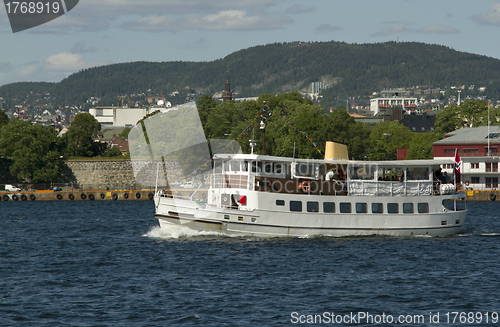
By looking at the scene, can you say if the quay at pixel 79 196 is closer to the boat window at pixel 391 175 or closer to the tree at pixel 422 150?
the tree at pixel 422 150

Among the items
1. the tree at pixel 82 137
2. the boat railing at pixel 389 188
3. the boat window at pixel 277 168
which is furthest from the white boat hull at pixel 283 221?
the tree at pixel 82 137

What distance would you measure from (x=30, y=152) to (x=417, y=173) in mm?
65799

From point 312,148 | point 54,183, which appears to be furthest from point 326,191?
point 54,183

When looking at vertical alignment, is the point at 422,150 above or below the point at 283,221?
above

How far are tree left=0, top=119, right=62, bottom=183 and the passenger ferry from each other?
188 feet

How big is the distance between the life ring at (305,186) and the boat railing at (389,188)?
2.59 m

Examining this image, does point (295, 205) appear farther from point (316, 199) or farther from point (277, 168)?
point (277, 168)

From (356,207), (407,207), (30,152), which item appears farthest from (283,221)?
(30,152)

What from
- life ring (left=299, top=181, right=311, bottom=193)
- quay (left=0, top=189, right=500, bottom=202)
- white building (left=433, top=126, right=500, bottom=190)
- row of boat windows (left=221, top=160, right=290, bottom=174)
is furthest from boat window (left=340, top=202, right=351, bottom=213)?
quay (left=0, top=189, right=500, bottom=202)

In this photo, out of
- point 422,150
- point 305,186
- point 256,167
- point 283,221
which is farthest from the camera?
point 422,150

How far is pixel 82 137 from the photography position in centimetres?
10606

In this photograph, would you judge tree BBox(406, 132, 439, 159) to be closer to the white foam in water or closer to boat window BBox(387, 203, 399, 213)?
boat window BBox(387, 203, 399, 213)

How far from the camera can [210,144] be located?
9031 cm

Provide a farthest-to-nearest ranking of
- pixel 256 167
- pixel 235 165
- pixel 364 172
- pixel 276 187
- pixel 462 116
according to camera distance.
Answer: pixel 462 116, pixel 364 172, pixel 235 165, pixel 256 167, pixel 276 187
